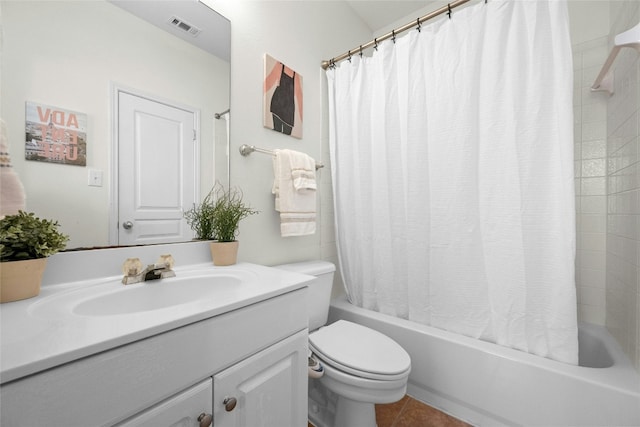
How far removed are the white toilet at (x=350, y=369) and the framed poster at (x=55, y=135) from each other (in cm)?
92

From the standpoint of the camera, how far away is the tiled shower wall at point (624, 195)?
1.04m

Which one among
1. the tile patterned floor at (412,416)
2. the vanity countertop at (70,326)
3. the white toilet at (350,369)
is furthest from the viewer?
the tile patterned floor at (412,416)

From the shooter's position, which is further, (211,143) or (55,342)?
(211,143)

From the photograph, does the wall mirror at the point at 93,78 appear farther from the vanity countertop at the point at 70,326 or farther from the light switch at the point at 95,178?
the vanity countertop at the point at 70,326

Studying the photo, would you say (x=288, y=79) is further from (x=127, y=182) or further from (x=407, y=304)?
(x=407, y=304)

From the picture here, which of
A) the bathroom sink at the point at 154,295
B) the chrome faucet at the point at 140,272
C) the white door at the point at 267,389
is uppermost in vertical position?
the chrome faucet at the point at 140,272

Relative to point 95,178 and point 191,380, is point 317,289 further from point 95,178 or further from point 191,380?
point 95,178

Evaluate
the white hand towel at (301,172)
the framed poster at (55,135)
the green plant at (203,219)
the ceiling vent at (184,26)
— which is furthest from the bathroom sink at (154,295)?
the ceiling vent at (184,26)

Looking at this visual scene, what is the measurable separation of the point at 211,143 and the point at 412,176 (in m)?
0.97

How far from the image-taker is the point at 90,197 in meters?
0.83

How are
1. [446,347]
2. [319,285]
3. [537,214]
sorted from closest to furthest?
[537,214] → [446,347] → [319,285]

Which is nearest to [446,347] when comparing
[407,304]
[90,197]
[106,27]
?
[407,304]

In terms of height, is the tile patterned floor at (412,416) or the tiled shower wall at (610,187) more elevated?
the tiled shower wall at (610,187)

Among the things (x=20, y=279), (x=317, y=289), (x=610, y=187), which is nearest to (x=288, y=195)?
(x=317, y=289)
